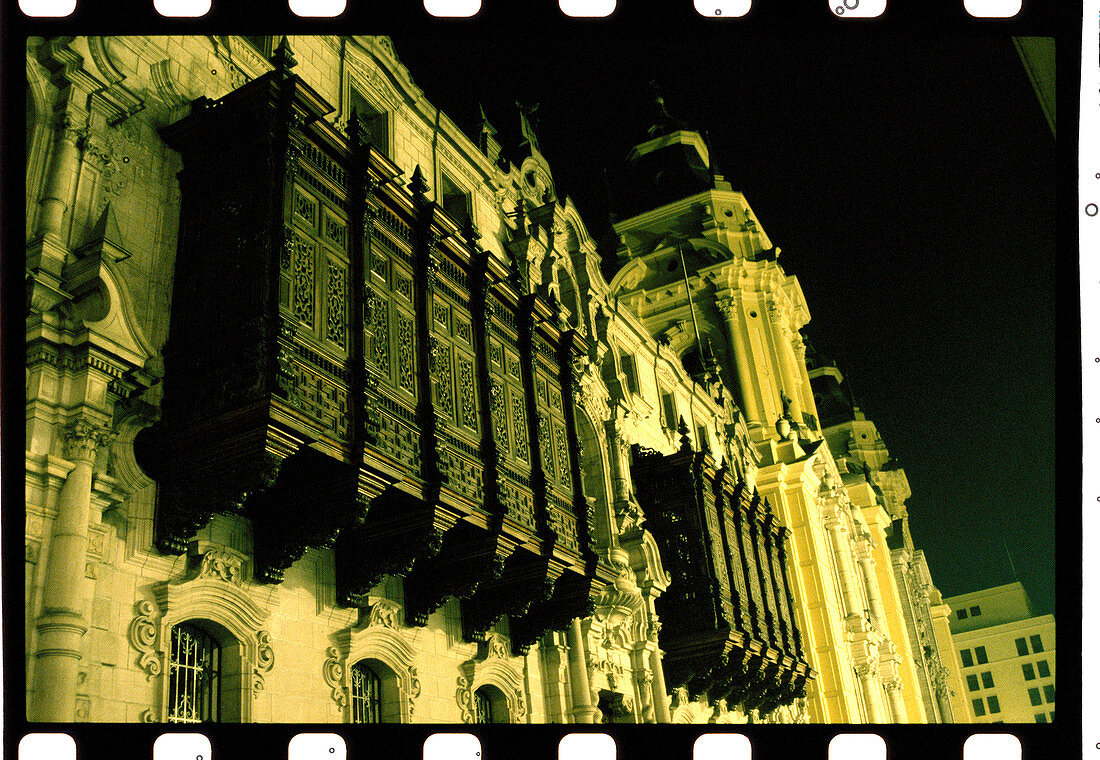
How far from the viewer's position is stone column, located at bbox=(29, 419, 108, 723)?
8102mm

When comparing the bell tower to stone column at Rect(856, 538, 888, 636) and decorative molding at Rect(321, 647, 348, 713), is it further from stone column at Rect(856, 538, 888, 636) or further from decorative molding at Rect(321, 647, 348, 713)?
decorative molding at Rect(321, 647, 348, 713)

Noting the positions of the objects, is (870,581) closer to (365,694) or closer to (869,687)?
(869,687)

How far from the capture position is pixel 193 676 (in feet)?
33.0

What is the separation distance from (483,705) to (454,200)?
28.3ft

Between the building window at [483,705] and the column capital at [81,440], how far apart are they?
21.5 ft

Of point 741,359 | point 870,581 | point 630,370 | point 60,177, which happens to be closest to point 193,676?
point 60,177

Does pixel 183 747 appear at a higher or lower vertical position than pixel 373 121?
lower

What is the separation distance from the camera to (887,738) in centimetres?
930

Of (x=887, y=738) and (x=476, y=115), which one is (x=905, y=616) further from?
(x=887, y=738)

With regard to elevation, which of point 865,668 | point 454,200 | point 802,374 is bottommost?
point 865,668

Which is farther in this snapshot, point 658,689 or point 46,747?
point 658,689

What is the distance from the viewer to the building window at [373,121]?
16.4 metres

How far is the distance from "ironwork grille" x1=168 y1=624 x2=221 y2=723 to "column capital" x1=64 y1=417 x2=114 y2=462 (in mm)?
2015

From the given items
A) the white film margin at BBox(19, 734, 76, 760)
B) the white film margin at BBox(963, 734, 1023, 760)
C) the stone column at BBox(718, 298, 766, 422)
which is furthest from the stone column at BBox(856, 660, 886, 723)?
the white film margin at BBox(19, 734, 76, 760)
